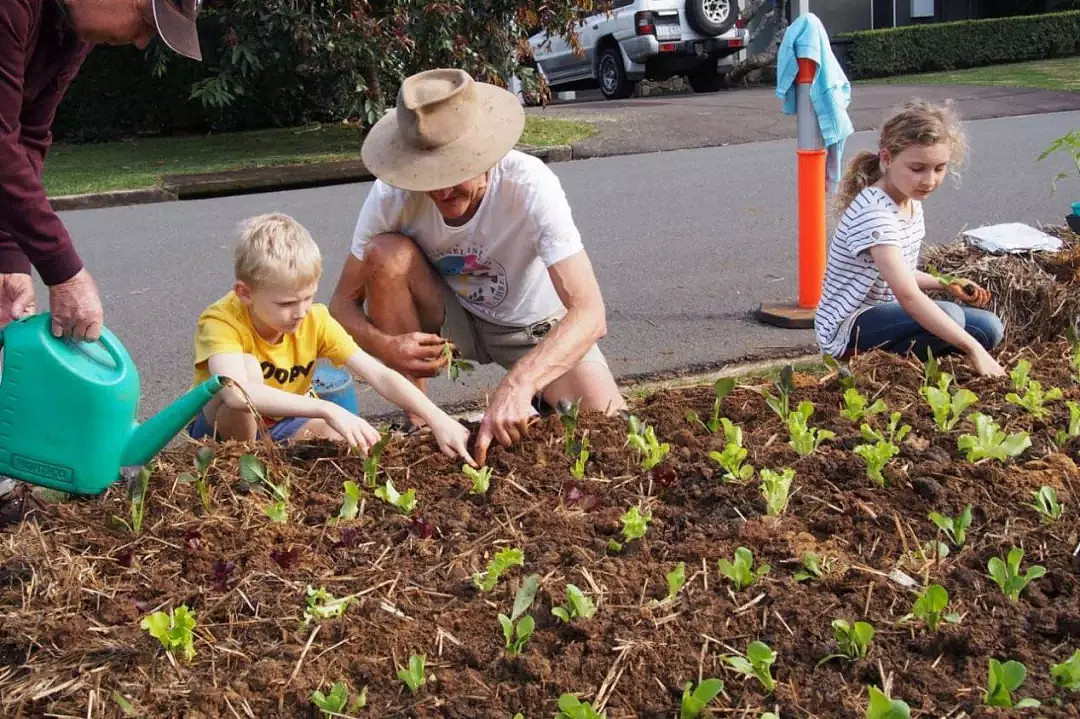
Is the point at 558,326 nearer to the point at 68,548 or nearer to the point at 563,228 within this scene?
the point at 563,228

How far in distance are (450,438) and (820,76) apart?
11.1ft

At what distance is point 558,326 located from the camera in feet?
11.9

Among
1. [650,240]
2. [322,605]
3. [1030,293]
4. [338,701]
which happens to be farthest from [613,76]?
[338,701]

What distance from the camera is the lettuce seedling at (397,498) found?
2.95m

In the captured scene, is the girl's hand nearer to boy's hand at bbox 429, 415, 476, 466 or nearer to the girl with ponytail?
the girl with ponytail

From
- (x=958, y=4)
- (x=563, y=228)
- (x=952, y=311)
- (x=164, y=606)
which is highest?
(x=563, y=228)

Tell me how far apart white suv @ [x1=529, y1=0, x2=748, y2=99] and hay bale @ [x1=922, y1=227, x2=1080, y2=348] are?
46.9ft

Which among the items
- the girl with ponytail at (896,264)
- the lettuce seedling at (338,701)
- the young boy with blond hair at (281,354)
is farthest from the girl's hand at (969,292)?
the lettuce seedling at (338,701)

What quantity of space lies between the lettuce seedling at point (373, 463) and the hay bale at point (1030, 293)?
99.6 inches

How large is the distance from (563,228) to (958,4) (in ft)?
89.8

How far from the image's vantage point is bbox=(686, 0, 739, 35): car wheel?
62.3 feet

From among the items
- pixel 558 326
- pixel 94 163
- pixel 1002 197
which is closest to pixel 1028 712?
pixel 558 326

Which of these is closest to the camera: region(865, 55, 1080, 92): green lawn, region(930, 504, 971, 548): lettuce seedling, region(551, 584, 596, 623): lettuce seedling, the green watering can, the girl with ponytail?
region(551, 584, 596, 623): lettuce seedling

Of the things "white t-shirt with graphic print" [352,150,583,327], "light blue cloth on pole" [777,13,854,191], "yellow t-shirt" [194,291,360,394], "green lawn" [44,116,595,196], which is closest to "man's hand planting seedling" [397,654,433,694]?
"yellow t-shirt" [194,291,360,394]
